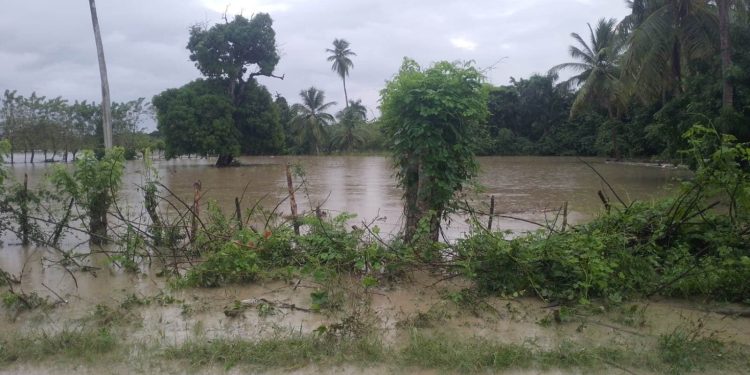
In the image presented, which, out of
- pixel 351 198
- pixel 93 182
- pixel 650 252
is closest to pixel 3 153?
pixel 93 182

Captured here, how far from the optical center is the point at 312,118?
5597 cm

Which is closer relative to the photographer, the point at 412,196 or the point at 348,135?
the point at 412,196

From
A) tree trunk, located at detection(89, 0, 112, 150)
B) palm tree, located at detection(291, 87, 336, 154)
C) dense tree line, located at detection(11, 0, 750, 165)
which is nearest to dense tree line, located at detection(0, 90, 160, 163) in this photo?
dense tree line, located at detection(11, 0, 750, 165)

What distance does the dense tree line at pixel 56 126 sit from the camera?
44344mm

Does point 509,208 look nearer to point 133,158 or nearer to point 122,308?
point 122,308

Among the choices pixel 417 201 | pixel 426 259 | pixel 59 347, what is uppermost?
pixel 417 201

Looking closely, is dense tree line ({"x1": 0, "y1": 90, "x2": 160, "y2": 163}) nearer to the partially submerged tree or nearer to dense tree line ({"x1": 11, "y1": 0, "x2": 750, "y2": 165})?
dense tree line ({"x1": 11, "y1": 0, "x2": 750, "y2": 165})

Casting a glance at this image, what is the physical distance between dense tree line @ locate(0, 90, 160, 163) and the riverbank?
1559 inches

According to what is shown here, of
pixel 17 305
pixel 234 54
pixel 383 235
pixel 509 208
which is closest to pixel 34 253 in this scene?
pixel 17 305

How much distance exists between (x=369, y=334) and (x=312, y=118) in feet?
172

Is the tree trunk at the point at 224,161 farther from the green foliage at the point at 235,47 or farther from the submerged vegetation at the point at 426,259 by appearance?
the submerged vegetation at the point at 426,259

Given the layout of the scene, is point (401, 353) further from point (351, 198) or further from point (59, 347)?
point (351, 198)

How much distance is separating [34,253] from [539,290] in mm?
7574

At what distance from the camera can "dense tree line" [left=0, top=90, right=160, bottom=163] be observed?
4434cm
